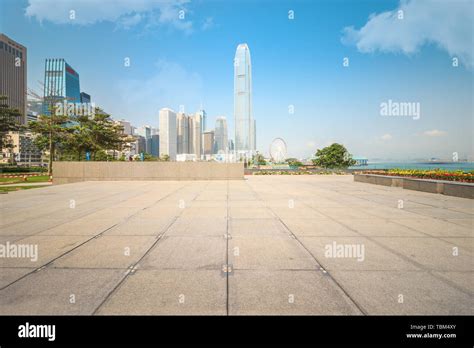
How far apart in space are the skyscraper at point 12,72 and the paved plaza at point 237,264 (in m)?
201

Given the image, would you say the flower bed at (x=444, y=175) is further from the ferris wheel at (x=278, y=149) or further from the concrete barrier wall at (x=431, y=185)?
the ferris wheel at (x=278, y=149)

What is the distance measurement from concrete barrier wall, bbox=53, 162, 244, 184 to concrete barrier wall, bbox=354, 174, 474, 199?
13497 mm

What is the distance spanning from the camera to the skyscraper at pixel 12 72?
155562mm

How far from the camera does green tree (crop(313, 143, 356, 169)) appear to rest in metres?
68.2

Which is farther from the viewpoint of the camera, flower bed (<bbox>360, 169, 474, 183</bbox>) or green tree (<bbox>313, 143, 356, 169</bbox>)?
green tree (<bbox>313, 143, 356, 169</bbox>)

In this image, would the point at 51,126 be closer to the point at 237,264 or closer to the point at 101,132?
the point at 101,132

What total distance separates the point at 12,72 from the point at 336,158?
22215cm

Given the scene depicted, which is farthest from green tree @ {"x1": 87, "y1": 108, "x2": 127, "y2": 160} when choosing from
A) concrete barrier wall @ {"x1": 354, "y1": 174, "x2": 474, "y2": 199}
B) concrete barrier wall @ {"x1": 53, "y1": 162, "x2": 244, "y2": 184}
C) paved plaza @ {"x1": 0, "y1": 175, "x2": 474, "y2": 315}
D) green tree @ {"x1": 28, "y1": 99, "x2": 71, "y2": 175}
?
concrete barrier wall @ {"x1": 354, "y1": 174, "x2": 474, "y2": 199}

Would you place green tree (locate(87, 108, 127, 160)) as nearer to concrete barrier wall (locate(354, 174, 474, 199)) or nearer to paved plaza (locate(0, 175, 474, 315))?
paved plaza (locate(0, 175, 474, 315))

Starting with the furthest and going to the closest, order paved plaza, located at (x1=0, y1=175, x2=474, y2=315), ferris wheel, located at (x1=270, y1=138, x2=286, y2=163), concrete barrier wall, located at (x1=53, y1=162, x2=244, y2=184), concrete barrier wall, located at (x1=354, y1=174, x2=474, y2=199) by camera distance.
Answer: ferris wheel, located at (x1=270, y1=138, x2=286, y2=163), concrete barrier wall, located at (x1=53, y1=162, x2=244, y2=184), concrete barrier wall, located at (x1=354, y1=174, x2=474, y2=199), paved plaza, located at (x1=0, y1=175, x2=474, y2=315)
